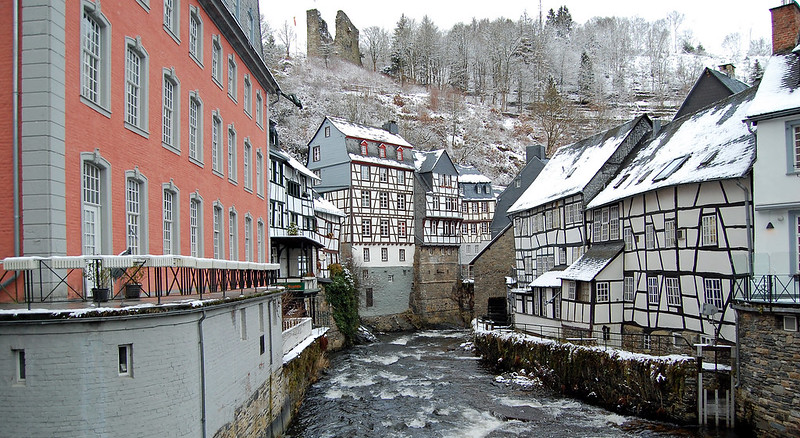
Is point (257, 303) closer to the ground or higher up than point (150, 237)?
closer to the ground

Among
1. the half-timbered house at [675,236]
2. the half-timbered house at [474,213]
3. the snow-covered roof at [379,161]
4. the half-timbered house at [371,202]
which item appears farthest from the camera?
the half-timbered house at [474,213]

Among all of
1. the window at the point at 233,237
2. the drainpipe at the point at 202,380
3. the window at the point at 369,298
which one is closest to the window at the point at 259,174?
the window at the point at 233,237

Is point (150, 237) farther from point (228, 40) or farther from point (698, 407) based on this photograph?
point (698, 407)

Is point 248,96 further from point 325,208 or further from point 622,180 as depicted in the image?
point 325,208

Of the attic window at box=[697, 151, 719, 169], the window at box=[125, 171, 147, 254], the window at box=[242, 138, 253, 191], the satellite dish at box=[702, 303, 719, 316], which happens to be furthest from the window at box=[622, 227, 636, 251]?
the window at box=[125, 171, 147, 254]

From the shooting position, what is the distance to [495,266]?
144 feet

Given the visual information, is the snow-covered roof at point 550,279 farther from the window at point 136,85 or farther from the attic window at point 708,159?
the window at point 136,85

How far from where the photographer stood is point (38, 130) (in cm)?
886

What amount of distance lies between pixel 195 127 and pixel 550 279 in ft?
61.5

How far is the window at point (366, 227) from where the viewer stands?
44406mm

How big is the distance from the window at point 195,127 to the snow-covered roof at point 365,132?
29.0 meters

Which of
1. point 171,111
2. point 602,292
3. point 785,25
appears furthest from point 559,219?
point 171,111

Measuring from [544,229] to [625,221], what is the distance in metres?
7.49


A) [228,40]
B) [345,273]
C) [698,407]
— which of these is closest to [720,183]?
[698,407]
